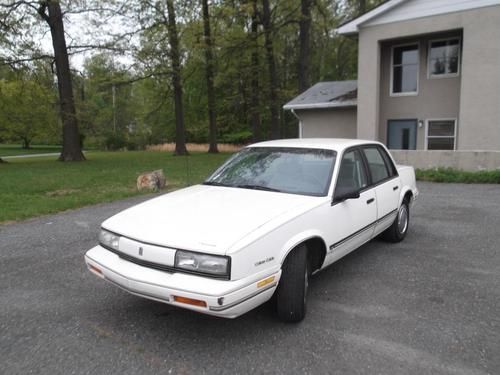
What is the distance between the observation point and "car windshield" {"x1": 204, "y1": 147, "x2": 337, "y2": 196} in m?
4.09

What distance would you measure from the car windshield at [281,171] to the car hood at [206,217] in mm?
192

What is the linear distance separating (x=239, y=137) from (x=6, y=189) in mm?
30705

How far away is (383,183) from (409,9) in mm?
11865

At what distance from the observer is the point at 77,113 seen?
2259 centimetres

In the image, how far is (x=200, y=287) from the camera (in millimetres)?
2803

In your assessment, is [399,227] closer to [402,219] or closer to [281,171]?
[402,219]

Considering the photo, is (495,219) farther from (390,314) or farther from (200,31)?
(200,31)

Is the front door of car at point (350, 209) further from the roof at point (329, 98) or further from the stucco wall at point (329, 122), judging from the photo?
the stucco wall at point (329, 122)

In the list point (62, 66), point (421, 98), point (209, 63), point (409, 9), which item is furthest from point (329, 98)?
point (62, 66)

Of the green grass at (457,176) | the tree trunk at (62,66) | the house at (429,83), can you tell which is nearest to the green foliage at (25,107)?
the tree trunk at (62,66)

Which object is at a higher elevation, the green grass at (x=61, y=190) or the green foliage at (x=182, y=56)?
the green foliage at (x=182, y=56)

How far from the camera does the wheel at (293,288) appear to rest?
10.7ft

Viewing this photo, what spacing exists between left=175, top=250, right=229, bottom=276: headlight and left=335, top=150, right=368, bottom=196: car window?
164 cm

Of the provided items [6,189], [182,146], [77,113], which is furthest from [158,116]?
[6,189]
